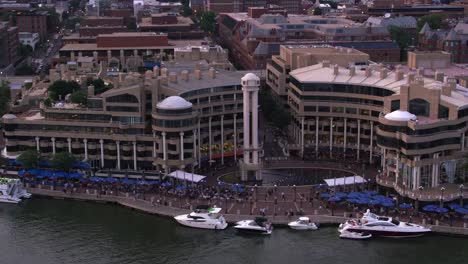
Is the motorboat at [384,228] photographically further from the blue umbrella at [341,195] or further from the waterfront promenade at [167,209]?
the blue umbrella at [341,195]

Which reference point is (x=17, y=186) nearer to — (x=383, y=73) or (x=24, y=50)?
(x=383, y=73)

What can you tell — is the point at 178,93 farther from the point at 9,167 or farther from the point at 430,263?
the point at 430,263

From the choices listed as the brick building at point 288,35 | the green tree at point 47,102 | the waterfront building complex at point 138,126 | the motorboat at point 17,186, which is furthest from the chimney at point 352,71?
the brick building at point 288,35

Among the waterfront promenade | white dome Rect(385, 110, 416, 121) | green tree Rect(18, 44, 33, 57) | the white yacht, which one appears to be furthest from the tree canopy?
green tree Rect(18, 44, 33, 57)

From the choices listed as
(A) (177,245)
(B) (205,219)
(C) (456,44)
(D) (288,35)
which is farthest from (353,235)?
(D) (288,35)

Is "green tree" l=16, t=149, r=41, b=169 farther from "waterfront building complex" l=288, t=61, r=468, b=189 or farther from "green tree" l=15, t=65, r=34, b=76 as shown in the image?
"green tree" l=15, t=65, r=34, b=76

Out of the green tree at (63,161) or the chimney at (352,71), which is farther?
the chimney at (352,71)

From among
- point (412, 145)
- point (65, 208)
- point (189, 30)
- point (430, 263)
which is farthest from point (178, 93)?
point (189, 30)
